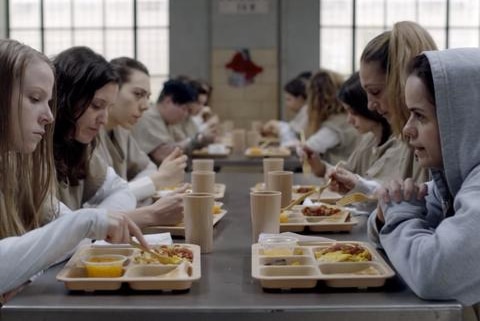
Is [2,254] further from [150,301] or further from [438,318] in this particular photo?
[438,318]

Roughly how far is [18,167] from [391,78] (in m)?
1.25

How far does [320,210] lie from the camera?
2.20 metres

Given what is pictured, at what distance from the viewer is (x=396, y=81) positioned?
8.07 ft

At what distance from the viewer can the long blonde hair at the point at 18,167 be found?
5.51 ft

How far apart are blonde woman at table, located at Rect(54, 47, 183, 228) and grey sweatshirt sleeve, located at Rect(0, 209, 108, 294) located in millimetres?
915

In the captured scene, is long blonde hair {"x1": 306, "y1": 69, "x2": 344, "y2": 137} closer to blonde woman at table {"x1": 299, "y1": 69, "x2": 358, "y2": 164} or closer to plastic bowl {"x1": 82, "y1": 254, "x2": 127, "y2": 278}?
blonde woman at table {"x1": 299, "y1": 69, "x2": 358, "y2": 164}

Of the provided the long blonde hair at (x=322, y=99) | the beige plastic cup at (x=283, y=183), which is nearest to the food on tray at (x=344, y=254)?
the beige plastic cup at (x=283, y=183)

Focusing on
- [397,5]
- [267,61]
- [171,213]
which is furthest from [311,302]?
[397,5]

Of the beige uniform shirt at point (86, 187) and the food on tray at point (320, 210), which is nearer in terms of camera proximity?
the food on tray at point (320, 210)

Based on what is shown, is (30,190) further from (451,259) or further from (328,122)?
(328,122)

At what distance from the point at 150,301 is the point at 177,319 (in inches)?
3.2

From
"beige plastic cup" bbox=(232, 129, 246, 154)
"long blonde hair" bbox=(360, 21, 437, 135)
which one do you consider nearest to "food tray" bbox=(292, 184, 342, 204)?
"long blonde hair" bbox=(360, 21, 437, 135)

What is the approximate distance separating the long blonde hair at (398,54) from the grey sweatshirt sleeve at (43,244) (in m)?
1.28

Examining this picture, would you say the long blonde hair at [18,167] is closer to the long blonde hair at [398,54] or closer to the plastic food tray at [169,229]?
the plastic food tray at [169,229]
